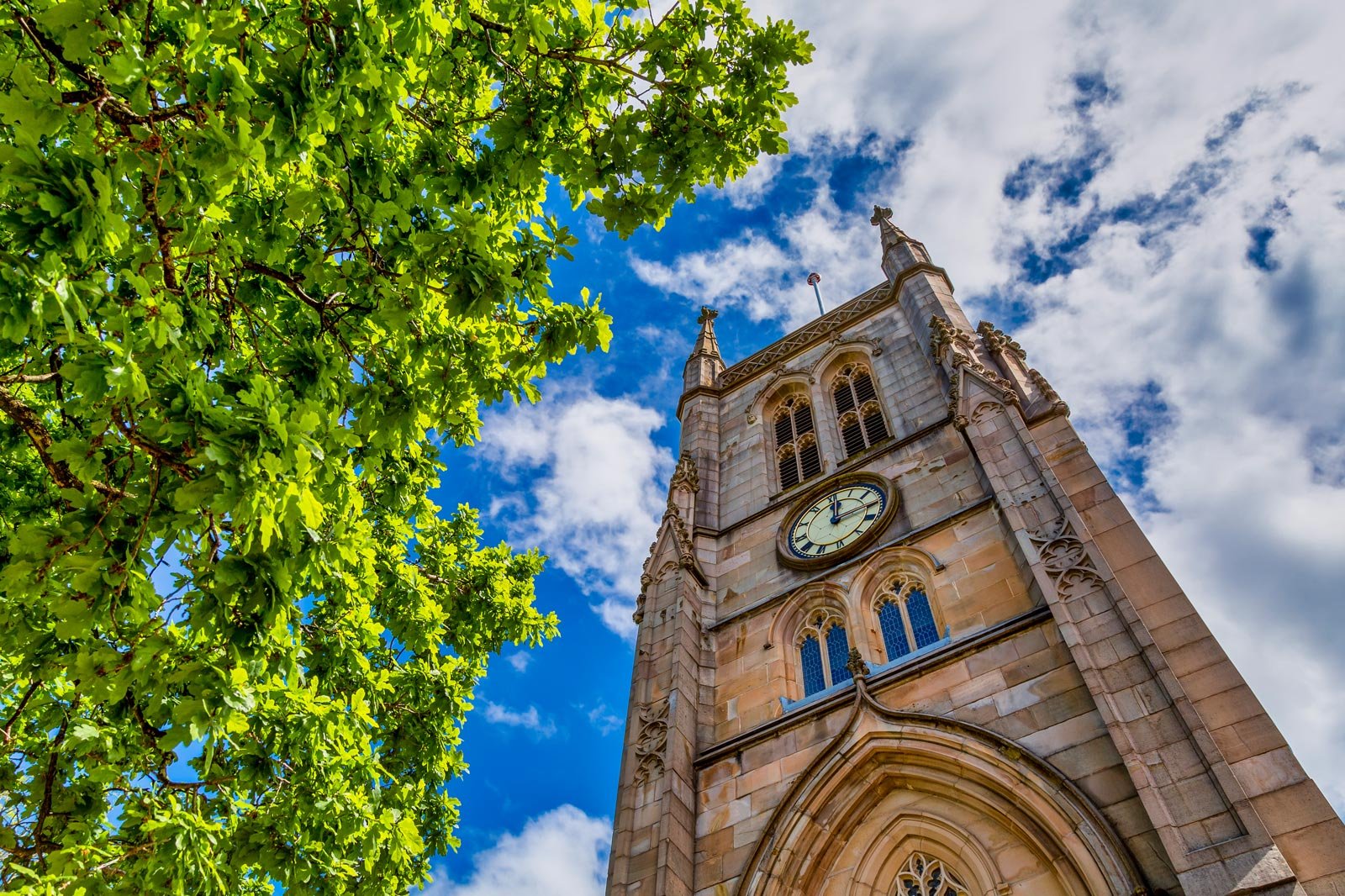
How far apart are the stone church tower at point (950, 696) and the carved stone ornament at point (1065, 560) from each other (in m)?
0.03

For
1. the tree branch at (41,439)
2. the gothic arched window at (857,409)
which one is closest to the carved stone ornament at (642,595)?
the gothic arched window at (857,409)

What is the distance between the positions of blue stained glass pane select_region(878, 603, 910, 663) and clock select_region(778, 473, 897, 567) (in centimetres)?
162

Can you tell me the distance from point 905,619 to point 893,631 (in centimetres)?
27

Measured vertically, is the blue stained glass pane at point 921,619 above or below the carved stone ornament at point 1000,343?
below

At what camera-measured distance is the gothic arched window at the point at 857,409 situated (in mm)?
20859

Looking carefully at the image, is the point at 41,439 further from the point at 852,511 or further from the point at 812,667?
the point at 852,511

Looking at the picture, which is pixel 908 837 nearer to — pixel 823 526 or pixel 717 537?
pixel 823 526

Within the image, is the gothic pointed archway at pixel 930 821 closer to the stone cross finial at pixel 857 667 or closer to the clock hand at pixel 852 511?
the stone cross finial at pixel 857 667

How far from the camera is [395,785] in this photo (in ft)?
29.3

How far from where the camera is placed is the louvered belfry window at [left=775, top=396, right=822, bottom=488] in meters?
21.1

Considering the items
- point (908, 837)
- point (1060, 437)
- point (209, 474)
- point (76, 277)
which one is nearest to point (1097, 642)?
point (908, 837)

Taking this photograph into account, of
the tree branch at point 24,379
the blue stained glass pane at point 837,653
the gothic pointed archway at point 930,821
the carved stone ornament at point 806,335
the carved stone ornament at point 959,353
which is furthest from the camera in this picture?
the carved stone ornament at point 806,335

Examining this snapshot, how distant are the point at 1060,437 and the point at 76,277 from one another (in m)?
13.3

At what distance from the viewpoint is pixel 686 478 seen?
2106 centimetres
